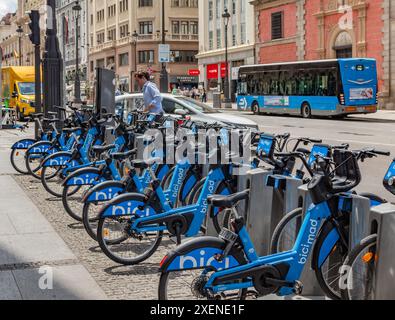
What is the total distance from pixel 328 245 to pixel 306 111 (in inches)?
1162

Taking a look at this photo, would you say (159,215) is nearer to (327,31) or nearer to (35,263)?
(35,263)

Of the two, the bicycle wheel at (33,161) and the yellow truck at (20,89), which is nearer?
the bicycle wheel at (33,161)

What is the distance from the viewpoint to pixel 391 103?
129 ft

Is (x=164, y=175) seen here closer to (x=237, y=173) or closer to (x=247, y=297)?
(x=237, y=173)

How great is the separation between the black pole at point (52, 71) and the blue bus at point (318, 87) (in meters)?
17.8

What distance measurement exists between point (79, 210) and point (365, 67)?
2599 centimetres

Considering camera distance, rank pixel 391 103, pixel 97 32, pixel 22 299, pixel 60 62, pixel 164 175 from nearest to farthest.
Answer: pixel 22 299 → pixel 164 175 → pixel 60 62 → pixel 391 103 → pixel 97 32

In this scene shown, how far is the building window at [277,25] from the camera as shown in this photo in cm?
5166

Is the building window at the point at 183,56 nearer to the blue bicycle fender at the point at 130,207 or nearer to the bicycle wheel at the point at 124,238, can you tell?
the bicycle wheel at the point at 124,238

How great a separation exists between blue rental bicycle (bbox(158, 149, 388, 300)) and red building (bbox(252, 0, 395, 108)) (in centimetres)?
3629

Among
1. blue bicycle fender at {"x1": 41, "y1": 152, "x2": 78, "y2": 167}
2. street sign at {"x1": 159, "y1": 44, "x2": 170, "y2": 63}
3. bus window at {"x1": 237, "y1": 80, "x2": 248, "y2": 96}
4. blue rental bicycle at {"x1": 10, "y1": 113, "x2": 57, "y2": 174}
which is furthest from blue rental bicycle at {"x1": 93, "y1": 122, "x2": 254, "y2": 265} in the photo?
street sign at {"x1": 159, "y1": 44, "x2": 170, "y2": 63}

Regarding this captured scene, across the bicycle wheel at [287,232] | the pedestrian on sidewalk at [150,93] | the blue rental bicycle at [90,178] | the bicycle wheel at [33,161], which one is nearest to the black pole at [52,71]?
the bicycle wheel at [33,161]

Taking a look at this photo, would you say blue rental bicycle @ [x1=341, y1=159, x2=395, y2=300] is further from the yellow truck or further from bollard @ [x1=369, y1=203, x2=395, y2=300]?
the yellow truck
